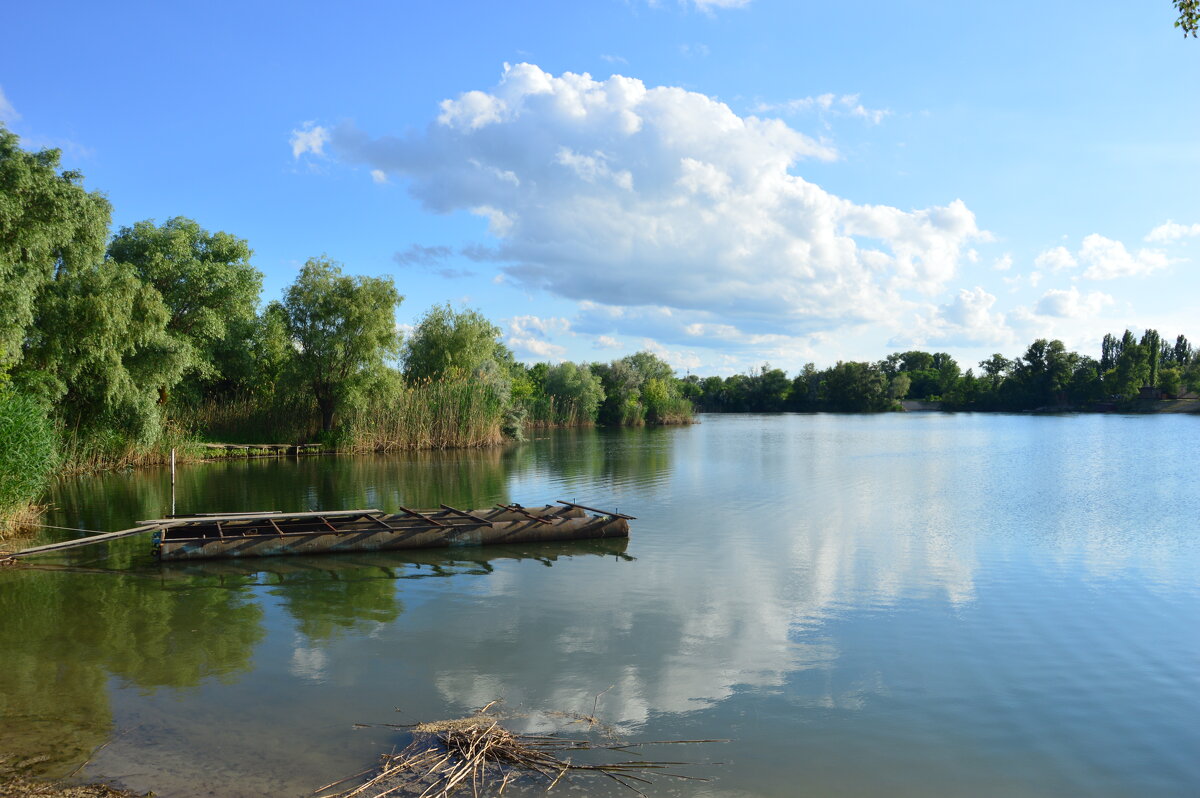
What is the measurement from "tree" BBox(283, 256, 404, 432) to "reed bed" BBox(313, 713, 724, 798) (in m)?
33.2

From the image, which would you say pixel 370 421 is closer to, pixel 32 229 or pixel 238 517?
pixel 32 229

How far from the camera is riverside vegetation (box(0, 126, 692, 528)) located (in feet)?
60.1

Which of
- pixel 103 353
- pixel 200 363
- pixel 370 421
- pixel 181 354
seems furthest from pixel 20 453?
pixel 370 421

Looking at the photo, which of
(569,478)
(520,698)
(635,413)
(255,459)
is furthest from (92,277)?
(635,413)

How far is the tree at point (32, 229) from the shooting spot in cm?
1730

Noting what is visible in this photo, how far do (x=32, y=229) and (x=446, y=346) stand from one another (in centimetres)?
3474

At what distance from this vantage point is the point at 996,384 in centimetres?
11750

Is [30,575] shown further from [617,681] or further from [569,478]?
[569,478]

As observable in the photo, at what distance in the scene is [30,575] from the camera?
12.2 metres

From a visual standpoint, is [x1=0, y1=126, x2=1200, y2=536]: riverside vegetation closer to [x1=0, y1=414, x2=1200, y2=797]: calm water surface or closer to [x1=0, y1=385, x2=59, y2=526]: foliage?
[x1=0, y1=385, x2=59, y2=526]: foliage

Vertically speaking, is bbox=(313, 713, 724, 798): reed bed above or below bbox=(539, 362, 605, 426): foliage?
below

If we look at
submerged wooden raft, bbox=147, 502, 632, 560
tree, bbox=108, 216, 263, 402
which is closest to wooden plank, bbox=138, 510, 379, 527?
submerged wooden raft, bbox=147, 502, 632, 560

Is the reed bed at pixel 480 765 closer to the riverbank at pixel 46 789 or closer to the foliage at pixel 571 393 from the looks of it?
the riverbank at pixel 46 789

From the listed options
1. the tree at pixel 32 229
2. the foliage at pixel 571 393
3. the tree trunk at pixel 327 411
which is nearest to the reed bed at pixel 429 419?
the tree trunk at pixel 327 411
